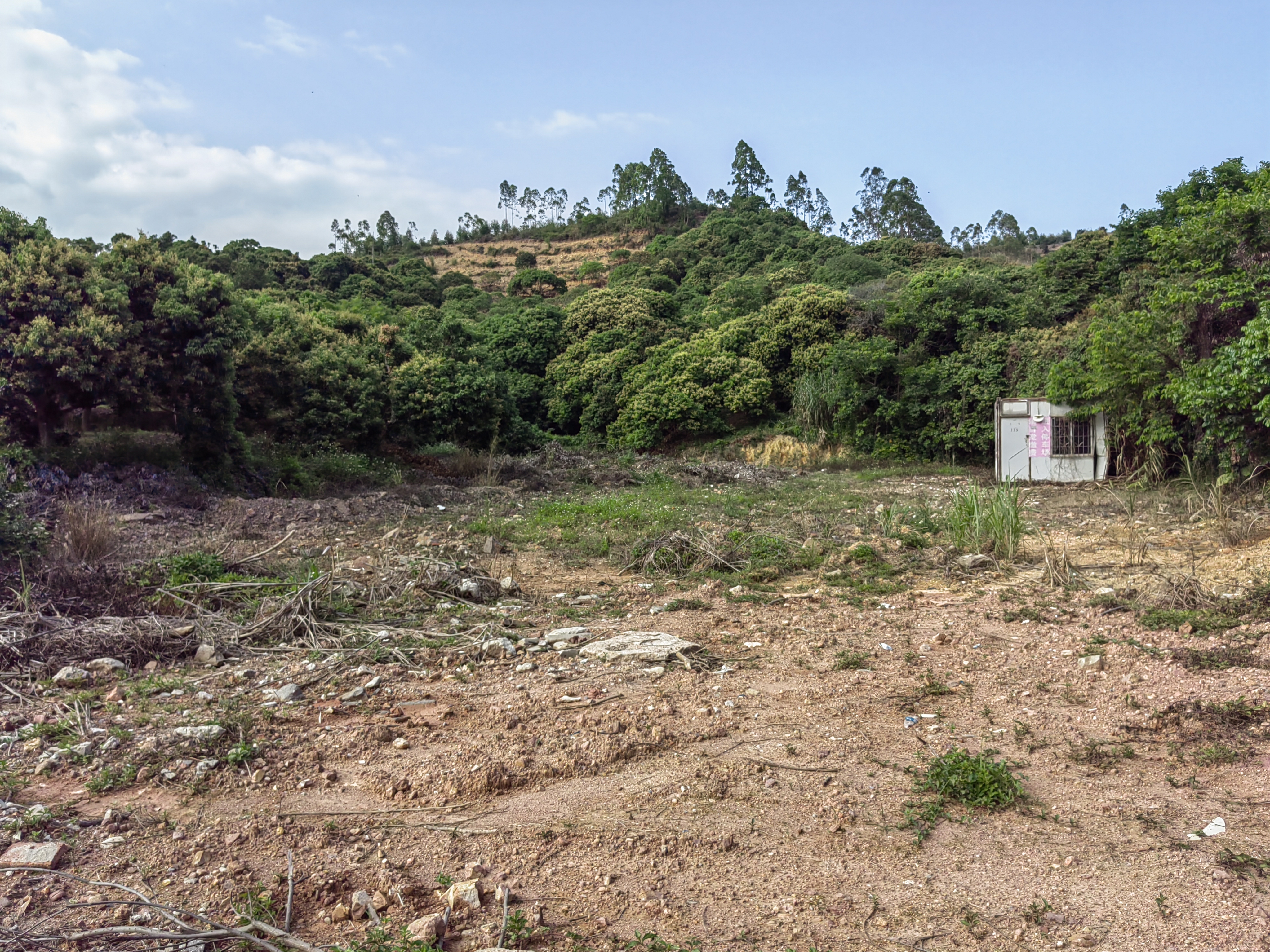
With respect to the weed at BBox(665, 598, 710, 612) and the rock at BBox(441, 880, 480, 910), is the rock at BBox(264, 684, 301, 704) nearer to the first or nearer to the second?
the rock at BBox(441, 880, 480, 910)

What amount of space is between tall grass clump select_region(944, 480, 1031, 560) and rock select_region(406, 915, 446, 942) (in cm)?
598

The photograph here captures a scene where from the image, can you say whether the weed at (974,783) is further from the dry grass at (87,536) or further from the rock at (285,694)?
the dry grass at (87,536)

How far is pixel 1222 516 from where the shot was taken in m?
7.17

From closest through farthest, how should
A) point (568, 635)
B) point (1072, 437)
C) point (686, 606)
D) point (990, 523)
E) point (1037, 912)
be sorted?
1. point (1037, 912)
2. point (568, 635)
3. point (686, 606)
4. point (990, 523)
5. point (1072, 437)

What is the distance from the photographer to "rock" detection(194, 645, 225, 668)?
15.6 feet

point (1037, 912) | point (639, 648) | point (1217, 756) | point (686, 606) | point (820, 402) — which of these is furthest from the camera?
point (820, 402)

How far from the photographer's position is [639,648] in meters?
4.89

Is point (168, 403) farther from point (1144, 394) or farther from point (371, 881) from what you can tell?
point (1144, 394)

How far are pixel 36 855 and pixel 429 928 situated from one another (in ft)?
4.93

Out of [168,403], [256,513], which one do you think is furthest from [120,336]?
[256,513]

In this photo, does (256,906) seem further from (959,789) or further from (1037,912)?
(959,789)

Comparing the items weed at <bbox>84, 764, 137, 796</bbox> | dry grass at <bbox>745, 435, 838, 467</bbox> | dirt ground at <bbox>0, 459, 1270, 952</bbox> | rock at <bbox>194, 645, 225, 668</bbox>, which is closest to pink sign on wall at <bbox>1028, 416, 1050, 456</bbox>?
dry grass at <bbox>745, 435, 838, 467</bbox>

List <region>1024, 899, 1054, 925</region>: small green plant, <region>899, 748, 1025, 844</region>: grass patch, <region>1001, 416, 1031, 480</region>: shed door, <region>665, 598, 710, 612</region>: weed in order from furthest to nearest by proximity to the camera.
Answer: <region>1001, 416, 1031, 480</region>: shed door < <region>665, 598, 710, 612</region>: weed < <region>899, 748, 1025, 844</region>: grass patch < <region>1024, 899, 1054, 925</region>: small green plant

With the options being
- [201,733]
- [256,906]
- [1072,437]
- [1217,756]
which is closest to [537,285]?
[1072,437]
